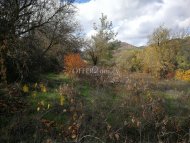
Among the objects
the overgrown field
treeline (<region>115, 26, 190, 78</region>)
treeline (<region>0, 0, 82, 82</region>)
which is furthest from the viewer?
treeline (<region>115, 26, 190, 78</region>)

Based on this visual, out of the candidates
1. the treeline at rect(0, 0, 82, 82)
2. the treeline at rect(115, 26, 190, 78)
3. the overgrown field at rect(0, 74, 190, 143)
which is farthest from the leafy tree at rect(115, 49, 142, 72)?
the overgrown field at rect(0, 74, 190, 143)

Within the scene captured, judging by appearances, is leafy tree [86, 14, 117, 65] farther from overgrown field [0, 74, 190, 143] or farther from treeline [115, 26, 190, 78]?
overgrown field [0, 74, 190, 143]

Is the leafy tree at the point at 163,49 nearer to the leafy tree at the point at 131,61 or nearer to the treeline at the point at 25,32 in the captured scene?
the leafy tree at the point at 131,61

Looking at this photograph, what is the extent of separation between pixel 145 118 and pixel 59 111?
335cm

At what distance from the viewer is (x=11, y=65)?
55.2 ft

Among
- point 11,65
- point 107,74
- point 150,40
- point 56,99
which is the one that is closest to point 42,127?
point 56,99

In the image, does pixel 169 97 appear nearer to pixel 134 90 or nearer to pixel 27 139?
pixel 134 90

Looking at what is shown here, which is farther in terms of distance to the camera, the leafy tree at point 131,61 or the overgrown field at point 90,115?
the leafy tree at point 131,61

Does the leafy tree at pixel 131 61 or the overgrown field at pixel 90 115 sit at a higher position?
the leafy tree at pixel 131 61

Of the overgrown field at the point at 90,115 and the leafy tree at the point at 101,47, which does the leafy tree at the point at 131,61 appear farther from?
the overgrown field at the point at 90,115

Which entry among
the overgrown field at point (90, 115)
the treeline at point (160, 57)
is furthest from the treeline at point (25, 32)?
the treeline at point (160, 57)

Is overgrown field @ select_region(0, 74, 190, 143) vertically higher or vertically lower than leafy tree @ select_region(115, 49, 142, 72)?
lower

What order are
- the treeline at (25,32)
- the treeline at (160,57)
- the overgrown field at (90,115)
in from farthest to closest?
the treeline at (160,57) < the treeline at (25,32) < the overgrown field at (90,115)

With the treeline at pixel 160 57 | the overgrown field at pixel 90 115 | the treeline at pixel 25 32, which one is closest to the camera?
the overgrown field at pixel 90 115
